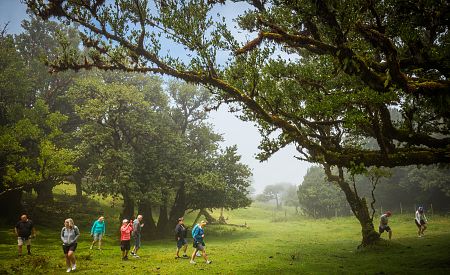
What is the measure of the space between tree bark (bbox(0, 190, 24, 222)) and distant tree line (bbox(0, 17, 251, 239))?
9 cm

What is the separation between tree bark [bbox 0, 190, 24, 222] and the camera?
30047 mm

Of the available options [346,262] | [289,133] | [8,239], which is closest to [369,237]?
[346,262]

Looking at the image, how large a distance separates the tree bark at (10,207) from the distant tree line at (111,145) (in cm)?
9

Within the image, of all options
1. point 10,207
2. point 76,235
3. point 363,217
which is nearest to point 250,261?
point 76,235

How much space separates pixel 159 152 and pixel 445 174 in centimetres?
4389

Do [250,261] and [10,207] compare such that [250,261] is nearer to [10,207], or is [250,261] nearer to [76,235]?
[76,235]

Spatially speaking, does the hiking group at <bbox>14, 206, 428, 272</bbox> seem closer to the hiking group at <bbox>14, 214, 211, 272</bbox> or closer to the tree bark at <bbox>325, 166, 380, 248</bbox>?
the hiking group at <bbox>14, 214, 211, 272</bbox>

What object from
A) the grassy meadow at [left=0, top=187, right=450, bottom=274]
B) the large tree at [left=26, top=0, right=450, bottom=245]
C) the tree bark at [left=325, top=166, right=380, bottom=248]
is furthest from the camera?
the tree bark at [left=325, top=166, right=380, bottom=248]

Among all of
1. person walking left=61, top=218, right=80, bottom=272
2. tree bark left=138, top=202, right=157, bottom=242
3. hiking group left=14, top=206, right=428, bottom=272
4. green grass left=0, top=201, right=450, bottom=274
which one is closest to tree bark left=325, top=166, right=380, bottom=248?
green grass left=0, top=201, right=450, bottom=274

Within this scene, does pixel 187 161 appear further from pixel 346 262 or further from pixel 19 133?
pixel 346 262

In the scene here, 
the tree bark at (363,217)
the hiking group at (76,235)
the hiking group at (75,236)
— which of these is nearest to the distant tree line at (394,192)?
the tree bark at (363,217)

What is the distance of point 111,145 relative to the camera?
33.4 m

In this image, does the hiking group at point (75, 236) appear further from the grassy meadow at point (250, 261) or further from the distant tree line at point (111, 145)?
the distant tree line at point (111, 145)

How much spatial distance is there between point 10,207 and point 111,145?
11.7 meters
